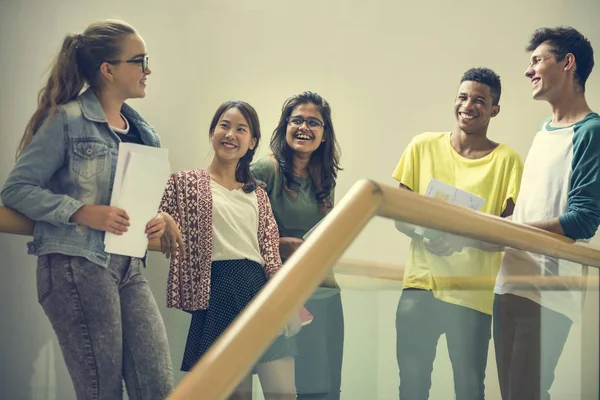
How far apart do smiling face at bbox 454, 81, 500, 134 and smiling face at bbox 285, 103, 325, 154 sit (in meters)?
0.48

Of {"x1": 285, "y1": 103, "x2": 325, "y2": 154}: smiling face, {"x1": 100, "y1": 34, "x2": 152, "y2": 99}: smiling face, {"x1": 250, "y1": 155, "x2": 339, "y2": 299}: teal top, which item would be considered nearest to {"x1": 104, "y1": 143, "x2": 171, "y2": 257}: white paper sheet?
{"x1": 100, "y1": 34, "x2": 152, "y2": 99}: smiling face

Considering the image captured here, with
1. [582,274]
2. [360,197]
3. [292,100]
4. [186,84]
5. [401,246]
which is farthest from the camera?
[186,84]

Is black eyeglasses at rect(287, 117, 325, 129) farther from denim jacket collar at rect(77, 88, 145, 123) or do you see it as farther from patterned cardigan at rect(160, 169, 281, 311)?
denim jacket collar at rect(77, 88, 145, 123)

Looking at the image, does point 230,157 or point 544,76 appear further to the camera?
point 230,157

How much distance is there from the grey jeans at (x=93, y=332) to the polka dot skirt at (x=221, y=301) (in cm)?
30

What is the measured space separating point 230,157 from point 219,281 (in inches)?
17.6

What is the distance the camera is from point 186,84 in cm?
402

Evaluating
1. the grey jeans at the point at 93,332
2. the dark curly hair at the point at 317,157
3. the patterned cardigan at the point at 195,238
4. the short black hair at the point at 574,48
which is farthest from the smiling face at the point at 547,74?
the grey jeans at the point at 93,332

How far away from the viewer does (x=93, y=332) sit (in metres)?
2.15

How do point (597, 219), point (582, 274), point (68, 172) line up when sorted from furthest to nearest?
1. point (597, 219)
2. point (68, 172)
3. point (582, 274)

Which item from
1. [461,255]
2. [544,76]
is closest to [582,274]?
[461,255]

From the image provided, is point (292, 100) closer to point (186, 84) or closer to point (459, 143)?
point (459, 143)

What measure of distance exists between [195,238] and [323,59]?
159 centimetres

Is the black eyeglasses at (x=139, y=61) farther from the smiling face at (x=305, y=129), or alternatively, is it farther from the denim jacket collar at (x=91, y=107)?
the smiling face at (x=305, y=129)
